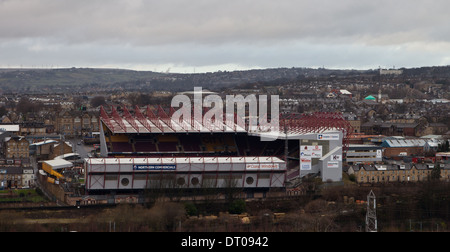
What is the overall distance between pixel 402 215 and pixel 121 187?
8237 mm

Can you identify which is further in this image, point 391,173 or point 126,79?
point 126,79

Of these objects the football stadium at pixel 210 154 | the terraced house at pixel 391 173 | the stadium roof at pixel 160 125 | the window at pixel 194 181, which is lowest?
the terraced house at pixel 391 173

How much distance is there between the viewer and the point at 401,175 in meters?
27.6

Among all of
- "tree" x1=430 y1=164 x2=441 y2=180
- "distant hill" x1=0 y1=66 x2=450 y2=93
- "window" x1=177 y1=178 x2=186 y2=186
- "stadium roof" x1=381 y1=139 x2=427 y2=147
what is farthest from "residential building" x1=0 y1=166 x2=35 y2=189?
"distant hill" x1=0 y1=66 x2=450 y2=93

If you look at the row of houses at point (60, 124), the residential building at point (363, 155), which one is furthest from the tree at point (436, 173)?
the row of houses at point (60, 124)

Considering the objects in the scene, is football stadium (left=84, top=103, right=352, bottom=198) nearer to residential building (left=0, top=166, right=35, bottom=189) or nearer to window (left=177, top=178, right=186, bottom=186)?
window (left=177, top=178, right=186, bottom=186)

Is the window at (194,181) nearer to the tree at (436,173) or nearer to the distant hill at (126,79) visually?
the tree at (436,173)

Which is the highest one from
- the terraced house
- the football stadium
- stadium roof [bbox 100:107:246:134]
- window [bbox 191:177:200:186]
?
stadium roof [bbox 100:107:246:134]

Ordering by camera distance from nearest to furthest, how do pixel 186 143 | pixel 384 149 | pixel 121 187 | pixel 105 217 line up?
pixel 105 217 < pixel 121 187 < pixel 186 143 < pixel 384 149

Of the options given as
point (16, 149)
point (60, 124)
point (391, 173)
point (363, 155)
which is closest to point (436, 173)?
point (391, 173)

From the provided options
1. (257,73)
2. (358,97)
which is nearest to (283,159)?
(358,97)

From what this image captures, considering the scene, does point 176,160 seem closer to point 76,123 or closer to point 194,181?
point 194,181

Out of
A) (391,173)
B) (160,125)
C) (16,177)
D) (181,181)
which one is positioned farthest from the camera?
(160,125)
